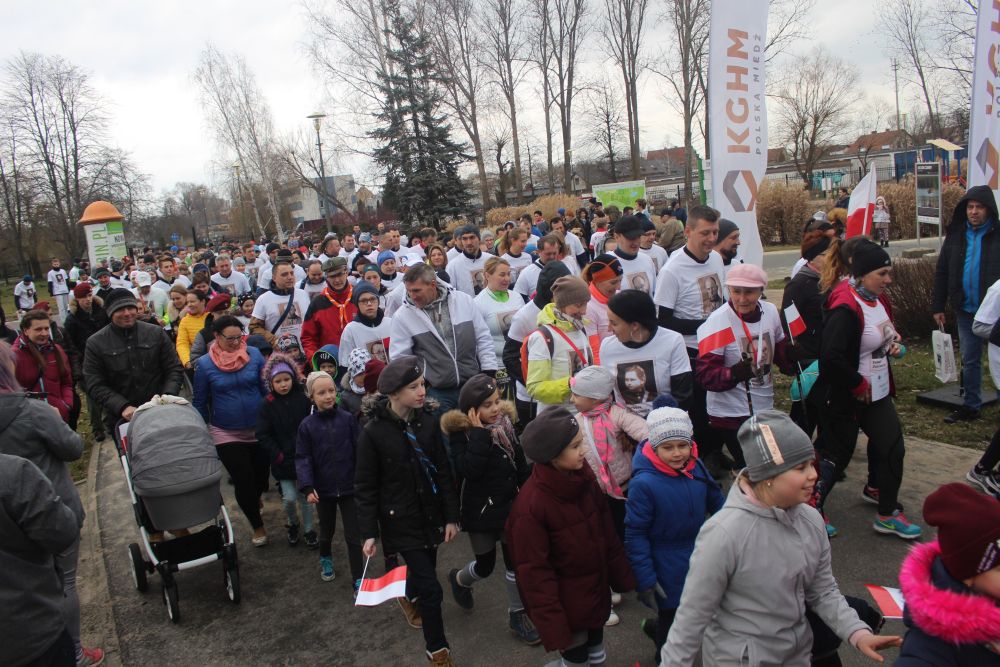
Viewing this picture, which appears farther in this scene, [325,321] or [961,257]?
[325,321]

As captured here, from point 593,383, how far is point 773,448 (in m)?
1.48

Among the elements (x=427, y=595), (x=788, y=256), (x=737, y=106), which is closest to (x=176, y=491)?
(x=427, y=595)

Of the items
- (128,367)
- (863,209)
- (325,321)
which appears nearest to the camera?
(128,367)

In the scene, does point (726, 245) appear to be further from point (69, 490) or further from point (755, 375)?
point (69, 490)

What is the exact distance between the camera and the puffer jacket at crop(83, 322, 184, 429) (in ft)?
18.7

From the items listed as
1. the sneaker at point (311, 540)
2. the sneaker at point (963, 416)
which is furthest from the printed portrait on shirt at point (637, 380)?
the sneaker at point (963, 416)

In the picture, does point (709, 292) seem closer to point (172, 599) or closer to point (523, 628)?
point (523, 628)

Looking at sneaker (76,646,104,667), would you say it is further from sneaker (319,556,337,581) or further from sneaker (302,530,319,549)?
sneaker (302,530,319,549)

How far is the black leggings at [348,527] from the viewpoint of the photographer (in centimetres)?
502

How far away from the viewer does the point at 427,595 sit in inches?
152

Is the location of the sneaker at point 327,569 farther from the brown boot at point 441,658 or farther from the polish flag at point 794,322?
the polish flag at point 794,322

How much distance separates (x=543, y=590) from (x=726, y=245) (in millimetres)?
4011

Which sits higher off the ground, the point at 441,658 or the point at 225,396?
the point at 225,396

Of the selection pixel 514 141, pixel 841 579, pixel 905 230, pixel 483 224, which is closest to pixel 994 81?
pixel 841 579
